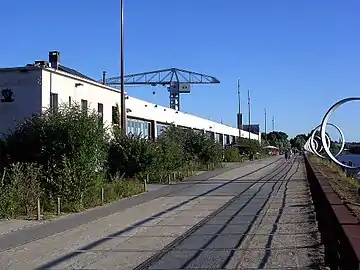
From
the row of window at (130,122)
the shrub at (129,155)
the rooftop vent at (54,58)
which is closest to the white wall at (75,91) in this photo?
the row of window at (130,122)

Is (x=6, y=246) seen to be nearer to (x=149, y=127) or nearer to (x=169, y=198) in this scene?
(x=169, y=198)

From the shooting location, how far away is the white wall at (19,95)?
3147 centimetres

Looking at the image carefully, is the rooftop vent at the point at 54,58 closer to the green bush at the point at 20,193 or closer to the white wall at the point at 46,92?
the white wall at the point at 46,92

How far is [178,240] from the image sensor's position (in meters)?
A: 13.4

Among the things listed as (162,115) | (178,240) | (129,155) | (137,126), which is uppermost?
(162,115)

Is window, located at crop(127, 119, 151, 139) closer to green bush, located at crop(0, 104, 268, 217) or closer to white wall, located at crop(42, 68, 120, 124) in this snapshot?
white wall, located at crop(42, 68, 120, 124)

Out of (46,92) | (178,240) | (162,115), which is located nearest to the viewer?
(178,240)

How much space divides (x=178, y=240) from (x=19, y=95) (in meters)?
21.0

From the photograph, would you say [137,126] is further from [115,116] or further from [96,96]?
[96,96]

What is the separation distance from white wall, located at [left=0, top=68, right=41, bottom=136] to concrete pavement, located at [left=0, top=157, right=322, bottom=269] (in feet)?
38.5

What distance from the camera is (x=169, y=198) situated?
26.5 m

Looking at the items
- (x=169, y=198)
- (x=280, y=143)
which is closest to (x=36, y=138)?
(x=169, y=198)

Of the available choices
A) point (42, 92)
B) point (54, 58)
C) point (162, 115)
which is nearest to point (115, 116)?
point (54, 58)

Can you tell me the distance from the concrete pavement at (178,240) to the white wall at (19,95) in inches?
462
